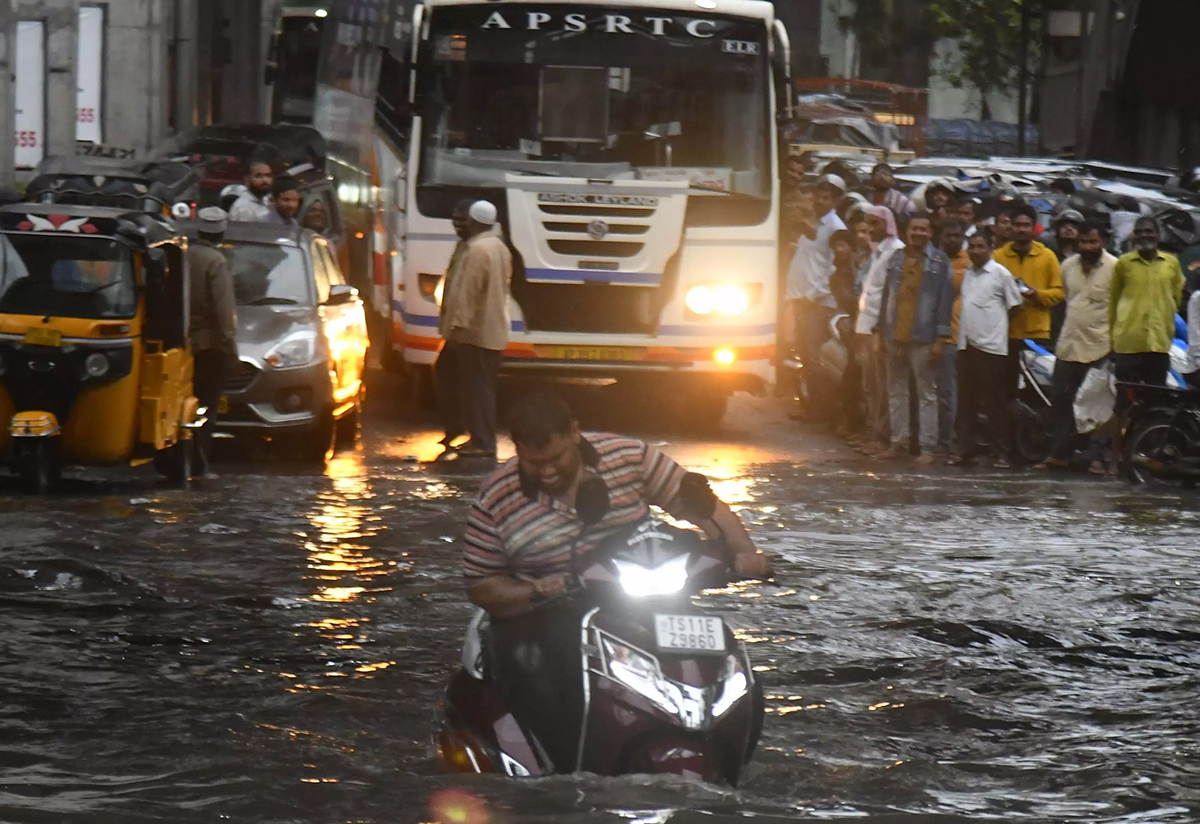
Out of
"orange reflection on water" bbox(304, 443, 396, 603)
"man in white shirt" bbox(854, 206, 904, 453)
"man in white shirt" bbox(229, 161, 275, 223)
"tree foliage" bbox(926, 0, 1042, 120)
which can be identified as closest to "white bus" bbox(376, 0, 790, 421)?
"man in white shirt" bbox(854, 206, 904, 453)

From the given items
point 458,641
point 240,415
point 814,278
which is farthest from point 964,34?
point 458,641

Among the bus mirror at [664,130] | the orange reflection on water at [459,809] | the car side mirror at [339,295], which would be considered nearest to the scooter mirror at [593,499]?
the orange reflection on water at [459,809]

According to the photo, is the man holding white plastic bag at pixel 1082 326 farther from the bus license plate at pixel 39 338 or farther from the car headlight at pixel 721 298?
the bus license plate at pixel 39 338

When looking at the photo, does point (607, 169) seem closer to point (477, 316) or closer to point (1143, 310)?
point (477, 316)

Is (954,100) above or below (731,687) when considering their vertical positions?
above

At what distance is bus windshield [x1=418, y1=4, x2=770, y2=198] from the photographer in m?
17.3

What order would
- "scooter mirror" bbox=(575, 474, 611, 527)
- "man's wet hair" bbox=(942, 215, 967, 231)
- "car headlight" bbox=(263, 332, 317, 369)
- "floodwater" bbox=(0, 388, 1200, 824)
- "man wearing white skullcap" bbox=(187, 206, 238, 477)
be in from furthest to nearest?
1. "man's wet hair" bbox=(942, 215, 967, 231)
2. "car headlight" bbox=(263, 332, 317, 369)
3. "man wearing white skullcap" bbox=(187, 206, 238, 477)
4. "floodwater" bbox=(0, 388, 1200, 824)
5. "scooter mirror" bbox=(575, 474, 611, 527)

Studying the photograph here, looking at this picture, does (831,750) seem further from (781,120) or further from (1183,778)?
(781,120)

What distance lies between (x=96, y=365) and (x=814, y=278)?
8340 mm

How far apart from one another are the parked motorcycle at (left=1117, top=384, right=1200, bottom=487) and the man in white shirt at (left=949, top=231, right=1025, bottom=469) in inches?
46.0

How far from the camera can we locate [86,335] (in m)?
12.8

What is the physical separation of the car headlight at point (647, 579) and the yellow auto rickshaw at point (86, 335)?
7.56 meters

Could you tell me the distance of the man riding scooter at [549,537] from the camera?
5922 millimetres

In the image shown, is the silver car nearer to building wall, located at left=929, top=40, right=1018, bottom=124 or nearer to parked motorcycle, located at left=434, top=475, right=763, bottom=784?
parked motorcycle, located at left=434, top=475, right=763, bottom=784
